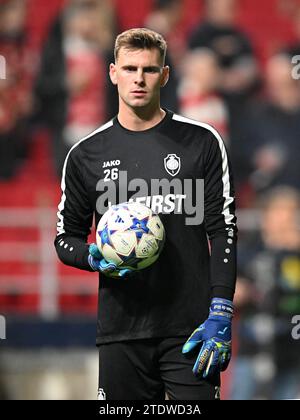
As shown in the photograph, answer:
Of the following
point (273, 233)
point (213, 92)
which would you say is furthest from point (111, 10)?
point (273, 233)

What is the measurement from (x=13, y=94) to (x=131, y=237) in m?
7.13

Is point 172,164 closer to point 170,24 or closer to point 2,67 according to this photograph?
point 2,67

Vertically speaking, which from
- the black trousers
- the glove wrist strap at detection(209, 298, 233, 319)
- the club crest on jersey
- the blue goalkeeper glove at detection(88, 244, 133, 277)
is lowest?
the black trousers

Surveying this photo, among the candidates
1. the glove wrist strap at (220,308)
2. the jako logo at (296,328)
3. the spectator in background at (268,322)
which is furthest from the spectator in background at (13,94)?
the glove wrist strap at (220,308)

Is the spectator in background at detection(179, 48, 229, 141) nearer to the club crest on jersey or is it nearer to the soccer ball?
the club crest on jersey

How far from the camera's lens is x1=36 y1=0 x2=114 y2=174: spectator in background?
12172mm

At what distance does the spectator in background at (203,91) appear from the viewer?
12094 mm

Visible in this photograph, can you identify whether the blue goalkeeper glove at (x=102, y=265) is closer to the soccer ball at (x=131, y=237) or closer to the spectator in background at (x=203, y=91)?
the soccer ball at (x=131, y=237)

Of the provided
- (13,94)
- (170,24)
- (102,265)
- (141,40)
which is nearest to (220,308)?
(102,265)

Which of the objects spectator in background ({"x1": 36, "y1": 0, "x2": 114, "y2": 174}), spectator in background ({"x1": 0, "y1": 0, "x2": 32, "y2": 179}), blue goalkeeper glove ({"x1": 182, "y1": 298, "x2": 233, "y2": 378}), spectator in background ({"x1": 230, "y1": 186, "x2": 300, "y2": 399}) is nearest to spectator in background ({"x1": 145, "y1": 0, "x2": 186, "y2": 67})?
spectator in background ({"x1": 36, "y1": 0, "x2": 114, "y2": 174})

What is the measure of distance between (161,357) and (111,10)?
779 centimetres

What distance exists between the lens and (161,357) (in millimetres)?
5645

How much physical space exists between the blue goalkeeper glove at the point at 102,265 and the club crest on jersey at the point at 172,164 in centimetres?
56

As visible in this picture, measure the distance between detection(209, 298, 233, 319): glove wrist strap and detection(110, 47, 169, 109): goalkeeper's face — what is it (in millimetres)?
1097
